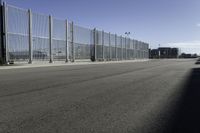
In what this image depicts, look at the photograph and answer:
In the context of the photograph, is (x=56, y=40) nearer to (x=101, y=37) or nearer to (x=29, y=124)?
(x=101, y=37)

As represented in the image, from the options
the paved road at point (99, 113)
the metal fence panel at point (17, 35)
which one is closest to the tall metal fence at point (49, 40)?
the metal fence panel at point (17, 35)

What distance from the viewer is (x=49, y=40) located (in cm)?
5119

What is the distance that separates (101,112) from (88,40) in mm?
61462

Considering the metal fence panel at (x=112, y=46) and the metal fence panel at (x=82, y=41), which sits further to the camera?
the metal fence panel at (x=112, y=46)

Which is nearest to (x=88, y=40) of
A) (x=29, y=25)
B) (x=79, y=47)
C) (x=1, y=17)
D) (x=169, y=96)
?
(x=79, y=47)

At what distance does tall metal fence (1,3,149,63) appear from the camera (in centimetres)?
4262

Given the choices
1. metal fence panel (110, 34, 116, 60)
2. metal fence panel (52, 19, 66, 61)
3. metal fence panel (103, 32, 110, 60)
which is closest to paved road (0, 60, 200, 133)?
metal fence panel (52, 19, 66, 61)

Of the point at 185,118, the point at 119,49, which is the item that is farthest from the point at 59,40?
the point at 185,118

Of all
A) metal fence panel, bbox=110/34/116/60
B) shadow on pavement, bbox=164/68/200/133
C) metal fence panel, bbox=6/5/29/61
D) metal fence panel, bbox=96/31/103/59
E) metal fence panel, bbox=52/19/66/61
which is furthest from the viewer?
metal fence panel, bbox=110/34/116/60

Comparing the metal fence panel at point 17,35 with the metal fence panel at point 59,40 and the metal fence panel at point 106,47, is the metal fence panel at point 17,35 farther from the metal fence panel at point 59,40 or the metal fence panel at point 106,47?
the metal fence panel at point 106,47

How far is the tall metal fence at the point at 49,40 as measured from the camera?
4262cm

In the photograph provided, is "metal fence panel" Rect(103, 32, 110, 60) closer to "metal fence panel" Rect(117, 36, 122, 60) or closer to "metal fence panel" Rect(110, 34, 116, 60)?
"metal fence panel" Rect(110, 34, 116, 60)

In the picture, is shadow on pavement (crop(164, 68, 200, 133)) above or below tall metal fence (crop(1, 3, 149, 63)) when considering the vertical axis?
below

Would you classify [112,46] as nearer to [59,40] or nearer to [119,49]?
[119,49]
